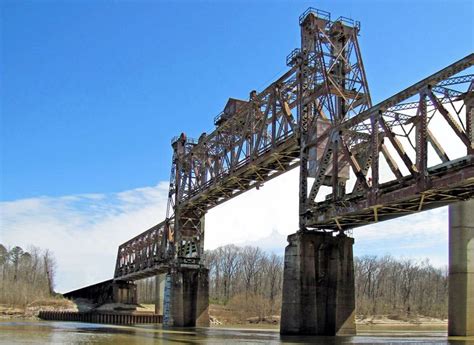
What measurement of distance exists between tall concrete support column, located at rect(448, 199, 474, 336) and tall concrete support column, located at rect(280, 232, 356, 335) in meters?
10.2

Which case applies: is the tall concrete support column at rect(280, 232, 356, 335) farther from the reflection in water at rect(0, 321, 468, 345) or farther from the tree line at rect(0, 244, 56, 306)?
the tree line at rect(0, 244, 56, 306)

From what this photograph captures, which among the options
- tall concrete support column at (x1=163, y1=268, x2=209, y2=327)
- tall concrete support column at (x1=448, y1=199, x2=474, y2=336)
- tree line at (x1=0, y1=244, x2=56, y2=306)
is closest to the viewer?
tall concrete support column at (x1=448, y1=199, x2=474, y2=336)

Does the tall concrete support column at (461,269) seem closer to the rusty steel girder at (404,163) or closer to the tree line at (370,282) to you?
the rusty steel girder at (404,163)

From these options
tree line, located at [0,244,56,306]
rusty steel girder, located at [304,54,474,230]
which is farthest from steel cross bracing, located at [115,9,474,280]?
tree line, located at [0,244,56,306]

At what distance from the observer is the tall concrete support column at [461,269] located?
41188 millimetres

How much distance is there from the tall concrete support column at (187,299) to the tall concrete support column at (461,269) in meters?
29.3

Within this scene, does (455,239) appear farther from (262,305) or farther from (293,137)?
(262,305)

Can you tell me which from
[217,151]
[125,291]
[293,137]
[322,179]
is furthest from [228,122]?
[125,291]

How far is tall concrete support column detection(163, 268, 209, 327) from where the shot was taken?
63.1 meters

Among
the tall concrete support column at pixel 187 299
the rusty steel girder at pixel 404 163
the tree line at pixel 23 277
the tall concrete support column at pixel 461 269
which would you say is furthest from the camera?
the tree line at pixel 23 277

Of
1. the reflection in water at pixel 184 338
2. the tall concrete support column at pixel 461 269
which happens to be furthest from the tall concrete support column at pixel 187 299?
the tall concrete support column at pixel 461 269

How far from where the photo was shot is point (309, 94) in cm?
4034

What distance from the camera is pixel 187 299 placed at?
210 ft

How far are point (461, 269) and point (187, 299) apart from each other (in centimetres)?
3175
